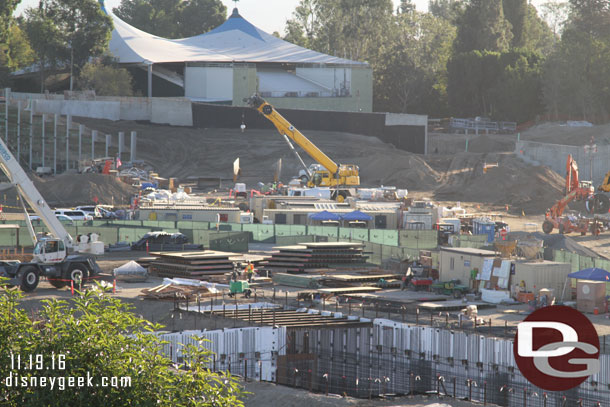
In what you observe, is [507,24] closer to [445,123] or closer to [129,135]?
[445,123]

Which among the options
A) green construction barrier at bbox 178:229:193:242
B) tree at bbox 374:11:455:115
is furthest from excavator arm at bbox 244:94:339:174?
tree at bbox 374:11:455:115

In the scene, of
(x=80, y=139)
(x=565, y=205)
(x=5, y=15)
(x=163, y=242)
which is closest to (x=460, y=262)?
(x=163, y=242)

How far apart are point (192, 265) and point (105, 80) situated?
219 ft

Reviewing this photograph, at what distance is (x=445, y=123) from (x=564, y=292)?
3290 inches

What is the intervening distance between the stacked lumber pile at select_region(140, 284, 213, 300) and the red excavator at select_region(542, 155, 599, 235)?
2771 centimetres

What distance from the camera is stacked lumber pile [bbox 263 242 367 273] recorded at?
152 feet

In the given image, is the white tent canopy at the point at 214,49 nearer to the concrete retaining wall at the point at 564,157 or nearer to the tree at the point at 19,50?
the tree at the point at 19,50

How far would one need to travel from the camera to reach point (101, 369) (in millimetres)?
16859

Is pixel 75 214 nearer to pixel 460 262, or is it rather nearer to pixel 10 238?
pixel 10 238

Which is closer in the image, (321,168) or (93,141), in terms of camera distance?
(321,168)

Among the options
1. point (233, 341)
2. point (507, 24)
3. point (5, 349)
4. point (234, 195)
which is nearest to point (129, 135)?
point (234, 195)

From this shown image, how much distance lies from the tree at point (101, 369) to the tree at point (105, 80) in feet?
300

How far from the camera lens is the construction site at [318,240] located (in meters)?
32.0

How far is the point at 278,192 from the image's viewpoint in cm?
7425
